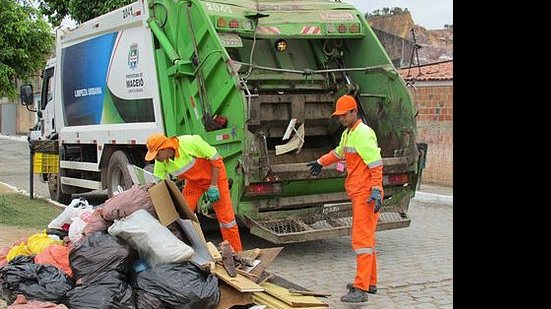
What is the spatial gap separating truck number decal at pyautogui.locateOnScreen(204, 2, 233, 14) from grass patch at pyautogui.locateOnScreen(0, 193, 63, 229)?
10.4 feet

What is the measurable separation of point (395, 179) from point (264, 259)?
211 centimetres

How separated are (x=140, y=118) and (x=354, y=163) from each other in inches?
128

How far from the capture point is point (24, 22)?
9.06 m

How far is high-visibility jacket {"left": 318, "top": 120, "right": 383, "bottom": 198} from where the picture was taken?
184 inches

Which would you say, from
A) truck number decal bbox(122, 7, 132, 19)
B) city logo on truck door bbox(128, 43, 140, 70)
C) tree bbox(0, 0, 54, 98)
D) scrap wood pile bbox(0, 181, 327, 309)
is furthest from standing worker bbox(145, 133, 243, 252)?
tree bbox(0, 0, 54, 98)

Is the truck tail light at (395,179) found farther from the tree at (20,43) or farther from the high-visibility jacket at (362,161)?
the tree at (20,43)

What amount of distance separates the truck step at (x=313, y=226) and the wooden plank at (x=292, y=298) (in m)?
1.22

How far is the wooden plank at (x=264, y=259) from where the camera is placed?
4570mm

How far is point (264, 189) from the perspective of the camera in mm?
5816

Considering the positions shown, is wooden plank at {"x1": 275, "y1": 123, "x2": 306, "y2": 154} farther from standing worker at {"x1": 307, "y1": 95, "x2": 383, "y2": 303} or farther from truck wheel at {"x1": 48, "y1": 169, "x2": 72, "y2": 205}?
truck wheel at {"x1": 48, "y1": 169, "x2": 72, "y2": 205}

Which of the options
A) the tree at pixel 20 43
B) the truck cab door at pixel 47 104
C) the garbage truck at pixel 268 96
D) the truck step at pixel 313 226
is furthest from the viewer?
the truck cab door at pixel 47 104

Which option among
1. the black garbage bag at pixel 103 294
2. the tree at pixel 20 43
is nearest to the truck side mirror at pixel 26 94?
the tree at pixel 20 43
